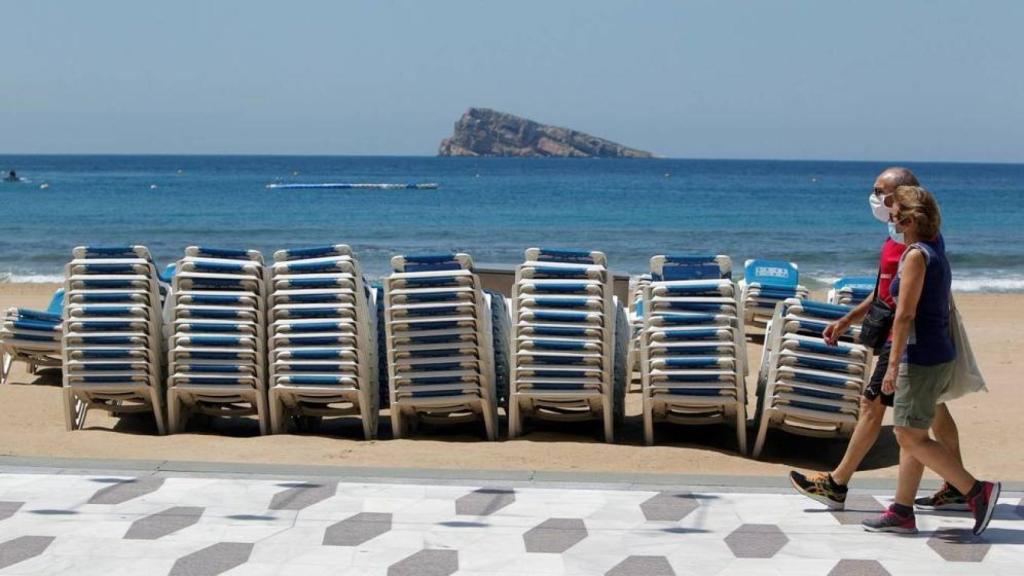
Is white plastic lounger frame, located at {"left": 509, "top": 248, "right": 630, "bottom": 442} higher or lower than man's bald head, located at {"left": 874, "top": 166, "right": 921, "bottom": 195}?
lower

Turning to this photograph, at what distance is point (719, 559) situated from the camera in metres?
5.26

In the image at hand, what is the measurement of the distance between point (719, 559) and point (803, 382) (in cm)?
235

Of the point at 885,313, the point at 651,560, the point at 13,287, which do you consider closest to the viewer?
the point at 651,560

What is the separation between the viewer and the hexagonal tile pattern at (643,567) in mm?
5070

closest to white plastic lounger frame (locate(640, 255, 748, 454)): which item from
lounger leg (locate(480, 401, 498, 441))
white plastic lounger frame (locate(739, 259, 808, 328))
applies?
lounger leg (locate(480, 401, 498, 441))

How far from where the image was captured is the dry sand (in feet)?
24.1

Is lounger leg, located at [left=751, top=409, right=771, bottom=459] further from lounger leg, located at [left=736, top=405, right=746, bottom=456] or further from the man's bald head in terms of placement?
the man's bald head

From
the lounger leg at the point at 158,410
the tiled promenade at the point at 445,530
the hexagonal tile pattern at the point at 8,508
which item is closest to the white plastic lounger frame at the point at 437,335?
the tiled promenade at the point at 445,530

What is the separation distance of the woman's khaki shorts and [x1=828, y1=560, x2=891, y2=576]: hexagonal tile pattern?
2.14ft

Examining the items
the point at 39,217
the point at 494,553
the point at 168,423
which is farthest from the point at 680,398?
the point at 39,217

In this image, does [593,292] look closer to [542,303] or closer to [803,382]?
[542,303]

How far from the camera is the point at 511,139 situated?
192 metres

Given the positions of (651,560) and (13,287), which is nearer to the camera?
(651,560)

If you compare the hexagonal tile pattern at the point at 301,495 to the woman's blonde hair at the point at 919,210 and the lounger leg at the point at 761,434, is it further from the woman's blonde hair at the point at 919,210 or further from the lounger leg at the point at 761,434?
the woman's blonde hair at the point at 919,210
